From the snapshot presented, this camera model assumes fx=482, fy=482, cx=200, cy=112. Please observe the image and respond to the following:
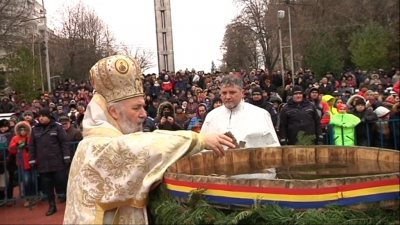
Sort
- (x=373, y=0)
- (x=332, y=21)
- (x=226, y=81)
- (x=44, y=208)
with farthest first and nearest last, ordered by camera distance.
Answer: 1. (x=332, y=21)
2. (x=373, y=0)
3. (x=44, y=208)
4. (x=226, y=81)

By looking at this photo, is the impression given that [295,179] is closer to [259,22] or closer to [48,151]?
[48,151]

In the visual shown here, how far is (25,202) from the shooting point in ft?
26.5

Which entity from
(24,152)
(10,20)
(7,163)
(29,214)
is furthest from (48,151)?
(10,20)

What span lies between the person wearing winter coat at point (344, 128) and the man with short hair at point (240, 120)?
11.9ft

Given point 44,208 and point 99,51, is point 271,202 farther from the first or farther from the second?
point 99,51

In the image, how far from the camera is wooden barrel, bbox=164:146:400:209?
1.79m

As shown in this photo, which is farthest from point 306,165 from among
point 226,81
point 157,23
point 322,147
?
point 157,23

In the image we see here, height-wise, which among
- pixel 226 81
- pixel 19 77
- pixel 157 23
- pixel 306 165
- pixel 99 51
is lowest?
pixel 306 165

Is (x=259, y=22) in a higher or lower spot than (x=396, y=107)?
higher

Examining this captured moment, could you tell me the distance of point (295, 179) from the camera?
7.75 ft

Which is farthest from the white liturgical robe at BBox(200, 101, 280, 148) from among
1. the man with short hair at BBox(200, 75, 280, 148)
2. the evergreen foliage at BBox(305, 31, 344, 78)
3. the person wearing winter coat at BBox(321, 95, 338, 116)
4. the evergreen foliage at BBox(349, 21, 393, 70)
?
the evergreen foliage at BBox(305, 31, 344, 78)

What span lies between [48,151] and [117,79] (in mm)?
5016

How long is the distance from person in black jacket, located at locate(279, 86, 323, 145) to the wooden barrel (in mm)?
3945

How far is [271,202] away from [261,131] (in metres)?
1.86
